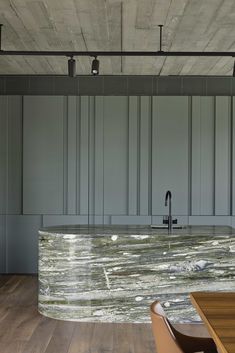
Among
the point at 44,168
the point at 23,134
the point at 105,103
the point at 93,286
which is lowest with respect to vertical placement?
the point at 93,286

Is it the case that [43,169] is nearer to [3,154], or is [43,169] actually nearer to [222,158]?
[3,154]

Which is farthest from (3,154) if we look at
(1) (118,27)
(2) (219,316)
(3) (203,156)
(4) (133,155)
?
(2) (219,316)

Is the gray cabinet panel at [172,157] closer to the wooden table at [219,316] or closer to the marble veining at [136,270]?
the marble veining at [136,270]

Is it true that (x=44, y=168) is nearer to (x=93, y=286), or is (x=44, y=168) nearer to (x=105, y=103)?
(x=105, y=103)

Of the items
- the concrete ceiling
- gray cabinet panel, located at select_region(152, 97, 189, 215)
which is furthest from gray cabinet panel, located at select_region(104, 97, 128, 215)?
the concrete ceiling

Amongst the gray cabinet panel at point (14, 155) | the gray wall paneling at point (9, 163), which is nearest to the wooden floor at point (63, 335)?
the gray wall paneling at point (9, 163)

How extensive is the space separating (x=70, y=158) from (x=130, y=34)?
2.44m

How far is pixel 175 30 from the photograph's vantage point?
15.6ft

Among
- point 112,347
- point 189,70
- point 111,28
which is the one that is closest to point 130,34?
point 111,28

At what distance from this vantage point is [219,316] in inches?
84.7

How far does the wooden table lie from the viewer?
5.76ft

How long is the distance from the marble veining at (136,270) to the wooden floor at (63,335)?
0.17 m

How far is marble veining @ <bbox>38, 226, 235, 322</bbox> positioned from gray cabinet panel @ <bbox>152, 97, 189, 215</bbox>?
222 centimetres

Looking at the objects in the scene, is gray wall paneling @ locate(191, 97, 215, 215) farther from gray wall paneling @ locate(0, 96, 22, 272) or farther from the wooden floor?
the wooden floor
